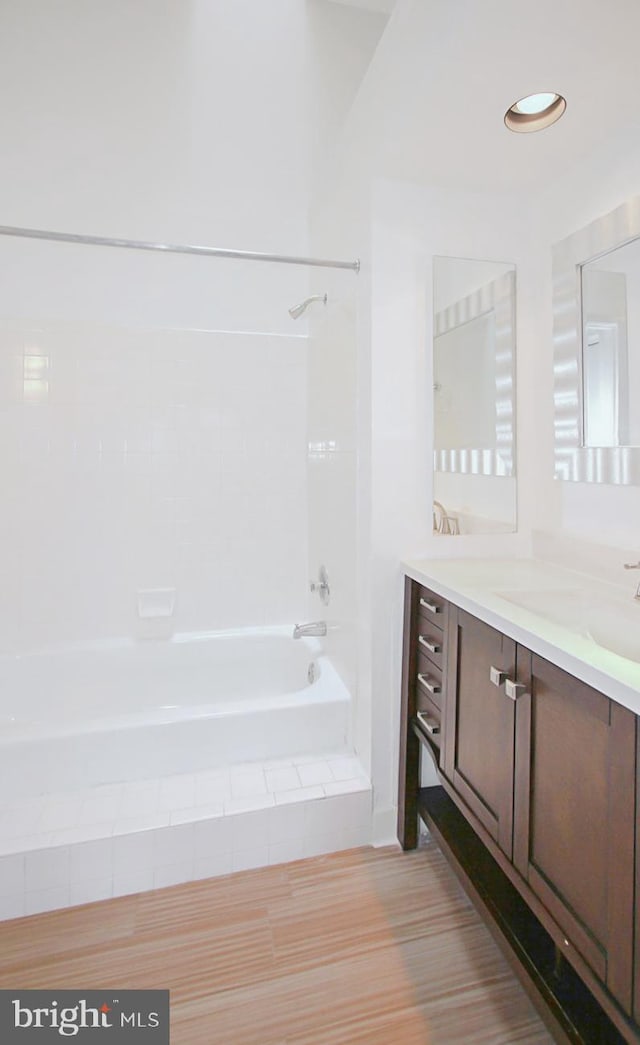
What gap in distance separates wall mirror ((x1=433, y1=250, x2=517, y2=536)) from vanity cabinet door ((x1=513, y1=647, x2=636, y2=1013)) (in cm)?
83

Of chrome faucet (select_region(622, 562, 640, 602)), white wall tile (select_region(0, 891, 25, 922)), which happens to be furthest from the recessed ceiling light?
white wall tile (select_region(0, 891, 25, 922))

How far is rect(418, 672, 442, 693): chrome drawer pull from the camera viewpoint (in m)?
1.53

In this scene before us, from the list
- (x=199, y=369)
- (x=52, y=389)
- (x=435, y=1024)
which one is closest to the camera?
(x=435, y=1024)

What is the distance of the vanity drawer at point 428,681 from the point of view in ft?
5.03

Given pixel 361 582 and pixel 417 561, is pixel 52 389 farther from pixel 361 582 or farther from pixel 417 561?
pixel 417 561

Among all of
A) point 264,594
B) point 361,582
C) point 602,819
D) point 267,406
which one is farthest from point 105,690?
point 602,819

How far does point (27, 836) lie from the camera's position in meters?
1.48

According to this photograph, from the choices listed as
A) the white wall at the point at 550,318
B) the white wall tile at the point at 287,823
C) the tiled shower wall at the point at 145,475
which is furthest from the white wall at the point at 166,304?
the white wall tile at the point at 287,823

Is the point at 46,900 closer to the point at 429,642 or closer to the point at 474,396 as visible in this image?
the point at 429,642

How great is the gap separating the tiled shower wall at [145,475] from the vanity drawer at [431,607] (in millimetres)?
1187

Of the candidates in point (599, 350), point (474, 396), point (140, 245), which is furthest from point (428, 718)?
point (140, 245)

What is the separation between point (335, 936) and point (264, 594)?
5.03 feet

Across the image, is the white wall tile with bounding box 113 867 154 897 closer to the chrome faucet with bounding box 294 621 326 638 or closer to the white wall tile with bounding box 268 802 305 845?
the white wall tile with bounding box 268 802 305 845

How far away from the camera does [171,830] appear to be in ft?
5.08
